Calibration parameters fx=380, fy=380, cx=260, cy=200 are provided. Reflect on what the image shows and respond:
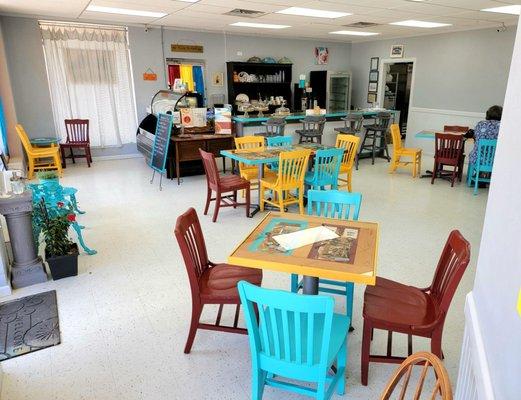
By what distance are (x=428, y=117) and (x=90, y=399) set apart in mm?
8915

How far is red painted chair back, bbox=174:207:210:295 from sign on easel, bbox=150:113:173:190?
371cm

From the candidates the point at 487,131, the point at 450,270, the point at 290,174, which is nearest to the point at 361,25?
the point at 487,131

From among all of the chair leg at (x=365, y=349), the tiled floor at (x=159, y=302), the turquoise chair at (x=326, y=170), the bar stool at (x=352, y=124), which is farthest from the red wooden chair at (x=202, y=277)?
the bar stool at (x=352, y=124)

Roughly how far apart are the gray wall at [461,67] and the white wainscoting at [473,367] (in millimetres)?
7660

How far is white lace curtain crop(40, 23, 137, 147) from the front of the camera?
7.26m

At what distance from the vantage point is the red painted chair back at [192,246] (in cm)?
212

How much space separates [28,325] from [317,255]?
2.09 meters

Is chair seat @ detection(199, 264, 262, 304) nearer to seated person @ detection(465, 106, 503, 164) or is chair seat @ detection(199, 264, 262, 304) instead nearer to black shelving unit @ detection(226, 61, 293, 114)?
seated person @ detection(465, 106, 503, 164)

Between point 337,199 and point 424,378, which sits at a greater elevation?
point 337,199

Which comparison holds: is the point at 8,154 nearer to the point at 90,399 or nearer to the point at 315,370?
the point at 90,399

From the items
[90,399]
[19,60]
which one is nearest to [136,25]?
[19,60]

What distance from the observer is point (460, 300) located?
2.93 m

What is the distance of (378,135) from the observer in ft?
26.0

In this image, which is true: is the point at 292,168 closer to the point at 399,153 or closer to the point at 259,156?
the point at 259,156
